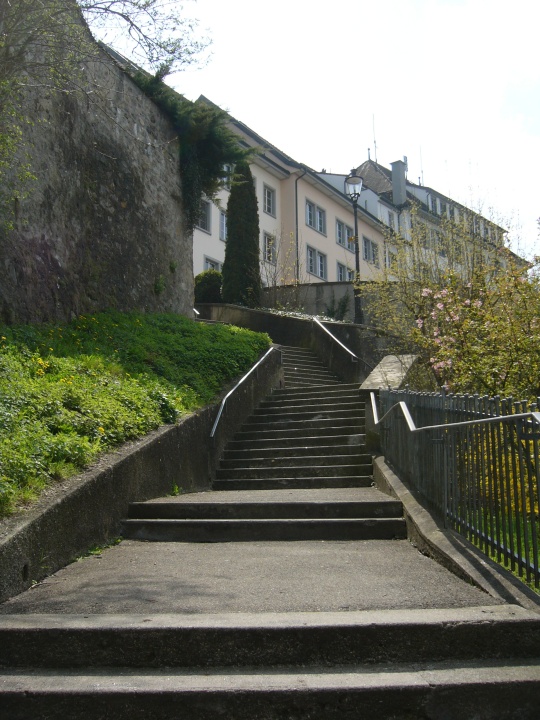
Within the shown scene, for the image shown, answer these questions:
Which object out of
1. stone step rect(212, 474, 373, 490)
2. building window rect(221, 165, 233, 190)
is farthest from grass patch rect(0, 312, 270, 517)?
building window rect(221, 165, 233, 190)

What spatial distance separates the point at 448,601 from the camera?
4.41 m

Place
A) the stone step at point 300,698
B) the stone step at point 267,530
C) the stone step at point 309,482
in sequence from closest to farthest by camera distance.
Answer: the stone step at point 300,698
the stone step at point 267,530
the stone step at point 309,482

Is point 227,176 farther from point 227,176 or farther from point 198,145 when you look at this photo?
point 198,145

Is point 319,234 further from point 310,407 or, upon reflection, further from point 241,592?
point 241,592

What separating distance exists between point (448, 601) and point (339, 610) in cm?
66

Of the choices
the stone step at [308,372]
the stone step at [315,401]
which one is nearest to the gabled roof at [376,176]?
the stone step at [308,372]

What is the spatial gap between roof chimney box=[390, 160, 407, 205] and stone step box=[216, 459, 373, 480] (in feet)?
142

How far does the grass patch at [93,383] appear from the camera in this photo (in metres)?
6.22

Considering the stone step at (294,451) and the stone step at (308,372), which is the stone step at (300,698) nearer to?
the stone step at (294,451)

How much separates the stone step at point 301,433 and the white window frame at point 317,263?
26.4m

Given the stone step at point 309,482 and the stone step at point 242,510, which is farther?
the stone step at point 309,482

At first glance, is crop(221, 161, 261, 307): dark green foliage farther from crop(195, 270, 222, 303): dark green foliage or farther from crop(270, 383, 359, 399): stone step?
crop(270, 383, 359, 399): stone step

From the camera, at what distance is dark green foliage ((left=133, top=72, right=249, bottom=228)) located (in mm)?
17250

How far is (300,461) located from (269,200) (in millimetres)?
27749
